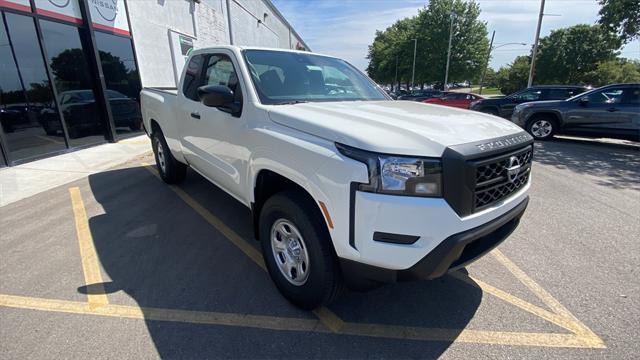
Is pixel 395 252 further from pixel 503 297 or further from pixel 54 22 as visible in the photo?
pixel 54 22

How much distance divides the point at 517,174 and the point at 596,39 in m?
54.7

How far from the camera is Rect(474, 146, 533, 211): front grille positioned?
2.00 meters

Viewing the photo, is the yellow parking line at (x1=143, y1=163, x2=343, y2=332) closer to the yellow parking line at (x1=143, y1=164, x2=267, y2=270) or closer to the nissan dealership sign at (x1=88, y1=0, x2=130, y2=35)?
the yellow parking line at (x1=143, y1=164, x2=267, y2=270)

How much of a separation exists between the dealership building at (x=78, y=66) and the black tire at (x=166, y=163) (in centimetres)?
375

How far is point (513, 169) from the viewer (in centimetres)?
222

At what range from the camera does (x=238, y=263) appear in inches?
126

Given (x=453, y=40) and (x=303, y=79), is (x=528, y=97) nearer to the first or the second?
(x=303, y=79)

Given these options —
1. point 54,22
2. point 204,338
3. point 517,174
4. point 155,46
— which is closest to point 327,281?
point 204,338

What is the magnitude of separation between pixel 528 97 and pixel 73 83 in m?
15.0

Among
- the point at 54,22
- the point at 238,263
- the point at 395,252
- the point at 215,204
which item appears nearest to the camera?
the point at 395,252

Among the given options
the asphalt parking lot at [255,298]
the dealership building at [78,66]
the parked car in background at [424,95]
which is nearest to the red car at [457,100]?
A: the parked car in background at [424,95]

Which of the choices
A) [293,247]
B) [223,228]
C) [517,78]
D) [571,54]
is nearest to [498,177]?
[293,247]

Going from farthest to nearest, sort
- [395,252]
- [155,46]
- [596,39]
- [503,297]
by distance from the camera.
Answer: [596,39]
[155,46]
[503,297]
[395,252]

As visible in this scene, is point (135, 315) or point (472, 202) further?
point (135, 315)
